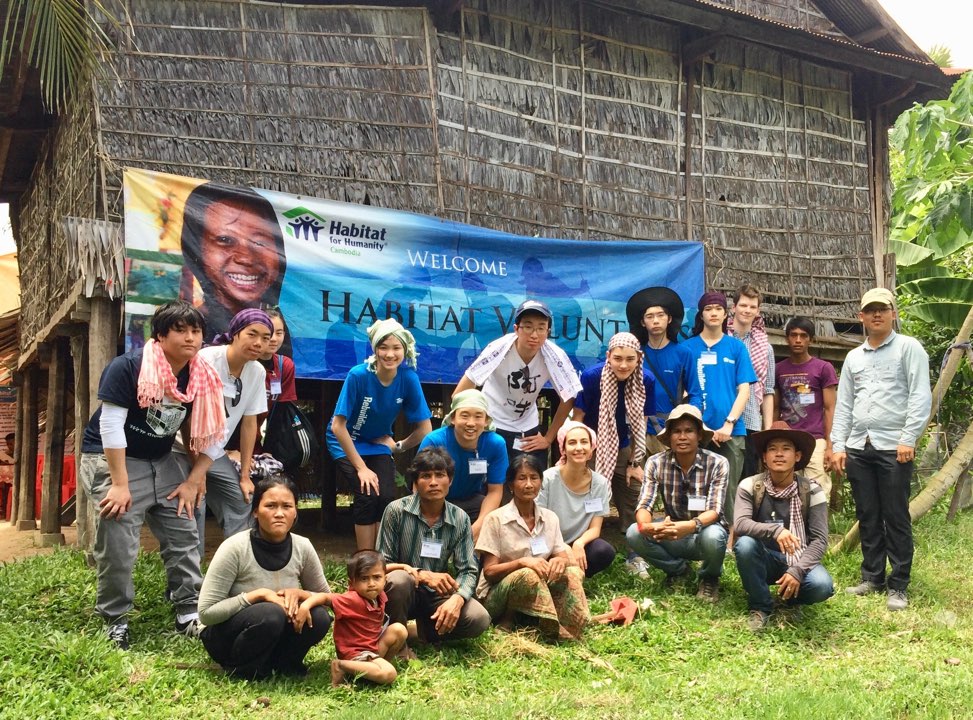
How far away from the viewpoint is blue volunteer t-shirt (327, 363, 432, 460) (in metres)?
5.89

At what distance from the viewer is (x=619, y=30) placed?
30.6 ft

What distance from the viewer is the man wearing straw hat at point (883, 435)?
5.93 meters

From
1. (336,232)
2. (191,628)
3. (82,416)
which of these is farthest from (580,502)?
(82,416)

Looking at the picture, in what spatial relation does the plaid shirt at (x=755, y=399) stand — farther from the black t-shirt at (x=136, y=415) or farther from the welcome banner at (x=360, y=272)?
the black t-shirt at (x=136, y=415)

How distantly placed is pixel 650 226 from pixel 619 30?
1.93 meters

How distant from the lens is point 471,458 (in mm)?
5770

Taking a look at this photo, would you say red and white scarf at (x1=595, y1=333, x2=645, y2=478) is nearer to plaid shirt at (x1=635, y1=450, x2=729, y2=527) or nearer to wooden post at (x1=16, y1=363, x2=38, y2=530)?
plaid shirt at (x1=635, y1=450, x2=729, y2=527)

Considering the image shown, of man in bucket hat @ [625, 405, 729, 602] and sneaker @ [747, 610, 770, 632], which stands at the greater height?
man in bucket hat @ [625, 405, 729, 602]

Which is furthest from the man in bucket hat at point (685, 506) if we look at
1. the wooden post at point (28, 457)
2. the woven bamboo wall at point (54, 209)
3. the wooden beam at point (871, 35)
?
the wooden post at point (28, 457)

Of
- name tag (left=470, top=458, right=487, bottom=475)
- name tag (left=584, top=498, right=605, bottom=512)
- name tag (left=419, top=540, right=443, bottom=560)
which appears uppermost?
name tag (left=470, top=458, right=487, bottom=475)

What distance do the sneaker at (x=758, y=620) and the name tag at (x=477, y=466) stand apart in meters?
1.78

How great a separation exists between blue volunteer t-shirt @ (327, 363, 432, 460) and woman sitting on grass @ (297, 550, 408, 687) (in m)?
1.46

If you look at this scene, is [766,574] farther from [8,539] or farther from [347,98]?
[8,539]

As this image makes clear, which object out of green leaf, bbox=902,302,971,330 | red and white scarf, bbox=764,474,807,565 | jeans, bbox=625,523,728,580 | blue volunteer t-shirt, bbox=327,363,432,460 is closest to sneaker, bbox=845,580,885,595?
red and white scarf, bbox=764,474,807,565
